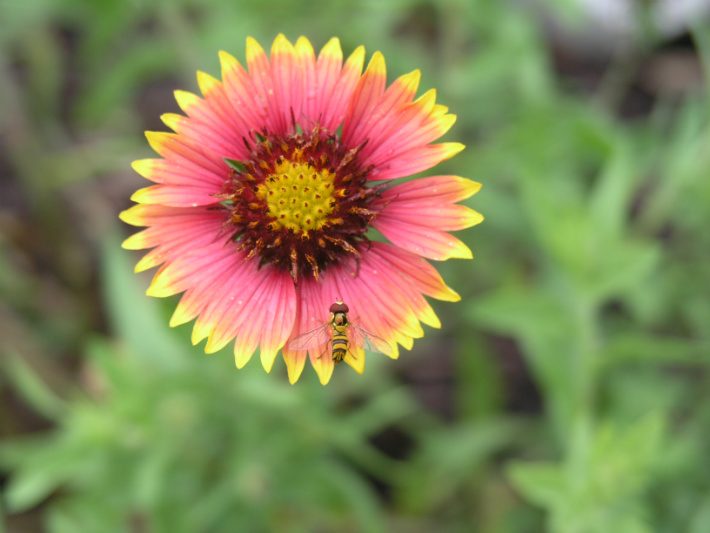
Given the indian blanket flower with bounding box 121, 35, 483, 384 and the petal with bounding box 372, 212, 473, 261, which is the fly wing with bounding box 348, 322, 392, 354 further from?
the petal with bounding box 372, 212, 473, 261

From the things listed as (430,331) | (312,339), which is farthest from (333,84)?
(430,331)

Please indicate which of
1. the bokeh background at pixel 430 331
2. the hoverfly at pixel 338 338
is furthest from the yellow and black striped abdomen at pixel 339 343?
the bokeh background at pixel 430 331

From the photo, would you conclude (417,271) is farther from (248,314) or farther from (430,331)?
(430,331)

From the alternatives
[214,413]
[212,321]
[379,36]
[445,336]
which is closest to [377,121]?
[212,321]

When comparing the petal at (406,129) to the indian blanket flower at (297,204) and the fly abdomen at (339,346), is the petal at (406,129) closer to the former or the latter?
the indian blanket flower at (297,204)

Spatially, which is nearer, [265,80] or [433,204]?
[433,204]

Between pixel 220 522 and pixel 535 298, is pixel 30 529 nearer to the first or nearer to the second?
pixel 220 522

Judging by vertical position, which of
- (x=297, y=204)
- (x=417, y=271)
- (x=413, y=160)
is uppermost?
(x=413, y=160)

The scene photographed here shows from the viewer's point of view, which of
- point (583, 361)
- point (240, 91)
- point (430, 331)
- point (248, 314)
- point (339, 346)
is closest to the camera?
point (339, 346)
